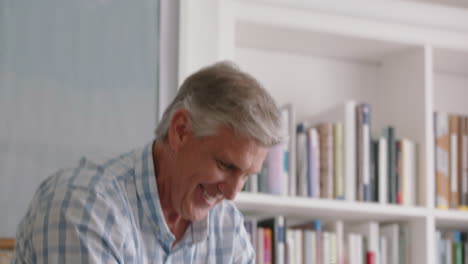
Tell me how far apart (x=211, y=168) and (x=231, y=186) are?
5 cm

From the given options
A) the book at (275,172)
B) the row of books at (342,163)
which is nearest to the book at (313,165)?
the row of books at (342,163)

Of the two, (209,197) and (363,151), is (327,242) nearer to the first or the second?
(363,151)

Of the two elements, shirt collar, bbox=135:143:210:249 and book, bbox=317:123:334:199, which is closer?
shirt collar, bbox=135:143:210:249

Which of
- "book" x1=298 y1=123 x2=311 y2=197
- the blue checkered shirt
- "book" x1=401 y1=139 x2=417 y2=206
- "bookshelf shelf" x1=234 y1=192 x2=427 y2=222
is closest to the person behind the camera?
the blue checkered shirt

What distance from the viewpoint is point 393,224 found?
267 centimetres

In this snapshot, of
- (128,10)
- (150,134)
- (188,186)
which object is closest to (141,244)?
(188,186)

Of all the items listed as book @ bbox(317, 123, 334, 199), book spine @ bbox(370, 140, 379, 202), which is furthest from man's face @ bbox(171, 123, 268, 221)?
book spine @ bbox(370, 140, 379, 202)

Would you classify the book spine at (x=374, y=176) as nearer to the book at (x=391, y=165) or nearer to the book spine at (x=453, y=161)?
the book at (x=391, y=165)

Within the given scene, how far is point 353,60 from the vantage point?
2.92m

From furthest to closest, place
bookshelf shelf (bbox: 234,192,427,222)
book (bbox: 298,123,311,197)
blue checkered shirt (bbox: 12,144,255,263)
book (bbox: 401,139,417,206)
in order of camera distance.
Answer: book (bbox: 401,139,417,206) → book (bbox: 298,123,311,197) → bookshelf shelf (bbox: 234,192,427,222) → blue checkered shirt (bbox: 12,144,255,263)

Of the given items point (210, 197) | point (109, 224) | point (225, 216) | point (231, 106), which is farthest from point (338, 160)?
point (109, 224)

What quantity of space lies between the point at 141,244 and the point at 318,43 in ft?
4.66

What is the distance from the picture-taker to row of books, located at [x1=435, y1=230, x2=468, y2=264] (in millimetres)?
2717

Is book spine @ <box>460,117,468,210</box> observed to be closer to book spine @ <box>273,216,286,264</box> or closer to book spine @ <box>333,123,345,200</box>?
book spine @ <box>333,123,345,200</box>
